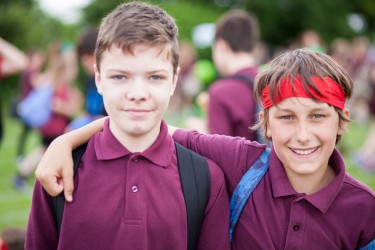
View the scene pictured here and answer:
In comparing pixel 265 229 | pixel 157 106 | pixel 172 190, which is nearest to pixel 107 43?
pixel 157 106

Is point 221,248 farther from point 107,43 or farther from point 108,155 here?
point 107,43

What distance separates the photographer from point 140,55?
7.97ft

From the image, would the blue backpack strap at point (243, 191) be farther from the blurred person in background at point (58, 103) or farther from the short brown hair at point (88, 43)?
the blurred person in background at point (58, 103)

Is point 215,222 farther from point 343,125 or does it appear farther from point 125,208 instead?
point 343,125

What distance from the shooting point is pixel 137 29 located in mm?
2445

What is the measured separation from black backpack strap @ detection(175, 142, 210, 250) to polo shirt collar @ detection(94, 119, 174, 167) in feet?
0.25

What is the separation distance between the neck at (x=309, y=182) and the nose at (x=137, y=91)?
830mm

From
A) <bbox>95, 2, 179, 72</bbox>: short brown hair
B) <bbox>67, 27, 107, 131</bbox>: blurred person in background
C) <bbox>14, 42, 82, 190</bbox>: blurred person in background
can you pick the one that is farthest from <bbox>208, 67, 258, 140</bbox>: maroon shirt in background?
<bbox>14, 42, 82, 190</bbox>: blurred person in background

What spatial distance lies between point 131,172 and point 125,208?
16cm

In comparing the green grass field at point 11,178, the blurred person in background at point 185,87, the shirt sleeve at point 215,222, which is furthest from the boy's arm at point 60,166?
the blurred person in background at point 185,87

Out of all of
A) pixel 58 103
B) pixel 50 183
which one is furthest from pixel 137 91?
pixel 58 103

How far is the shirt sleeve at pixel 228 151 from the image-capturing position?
107 inches

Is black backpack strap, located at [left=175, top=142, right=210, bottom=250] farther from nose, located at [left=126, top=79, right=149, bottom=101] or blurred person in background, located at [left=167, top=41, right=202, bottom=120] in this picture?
blurred person in background, located at [left=167, top=41, right=202, bottom=120]

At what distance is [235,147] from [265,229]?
0.43 m
